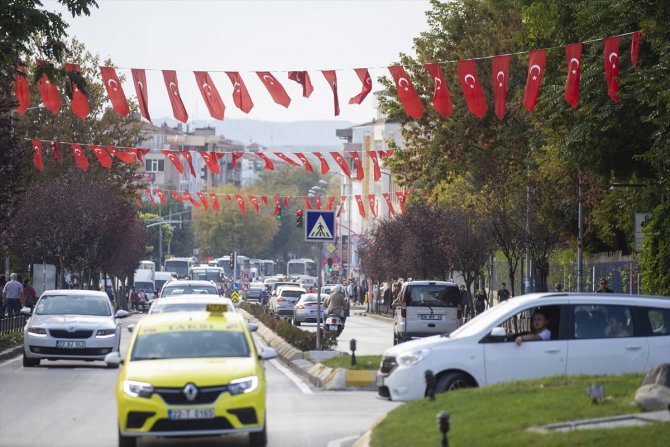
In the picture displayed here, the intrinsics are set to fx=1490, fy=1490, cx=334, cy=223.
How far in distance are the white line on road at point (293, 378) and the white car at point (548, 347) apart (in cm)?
558

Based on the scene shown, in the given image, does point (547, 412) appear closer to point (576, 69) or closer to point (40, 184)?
point (576, 69)

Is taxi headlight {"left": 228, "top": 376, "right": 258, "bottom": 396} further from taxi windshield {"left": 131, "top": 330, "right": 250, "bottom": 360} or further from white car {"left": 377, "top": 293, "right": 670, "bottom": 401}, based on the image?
white car {"left": 377, "top": 293, "right": 670, "bottom": 401}

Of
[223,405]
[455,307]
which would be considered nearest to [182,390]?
[223,405]

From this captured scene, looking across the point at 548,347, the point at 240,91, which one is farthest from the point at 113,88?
the point at 548,347

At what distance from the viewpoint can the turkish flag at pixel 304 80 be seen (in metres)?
32.9

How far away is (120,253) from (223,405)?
206ft

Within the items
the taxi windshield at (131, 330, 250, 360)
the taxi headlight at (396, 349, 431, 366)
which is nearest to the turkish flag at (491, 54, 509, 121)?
the taxi headlight at (396, 349, 431, 366)

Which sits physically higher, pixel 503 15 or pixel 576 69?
pixel 503 15

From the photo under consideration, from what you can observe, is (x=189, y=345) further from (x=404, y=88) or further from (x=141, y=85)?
(x=141, y=85)

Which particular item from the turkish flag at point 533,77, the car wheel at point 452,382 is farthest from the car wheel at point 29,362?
the car wheel at point 452,382

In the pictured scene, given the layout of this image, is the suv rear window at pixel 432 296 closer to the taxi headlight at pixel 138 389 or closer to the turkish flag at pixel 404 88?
the turkish flag at pixel 404 88

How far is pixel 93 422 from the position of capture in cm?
1838

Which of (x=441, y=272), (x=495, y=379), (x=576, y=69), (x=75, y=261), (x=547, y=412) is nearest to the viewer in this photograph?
(x=547, y=412)

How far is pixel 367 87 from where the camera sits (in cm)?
3244
